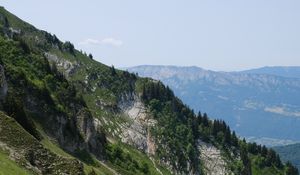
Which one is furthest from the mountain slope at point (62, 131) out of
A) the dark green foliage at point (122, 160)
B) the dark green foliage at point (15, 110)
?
the dark green foliage at point (15, 110)

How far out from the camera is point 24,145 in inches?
1594

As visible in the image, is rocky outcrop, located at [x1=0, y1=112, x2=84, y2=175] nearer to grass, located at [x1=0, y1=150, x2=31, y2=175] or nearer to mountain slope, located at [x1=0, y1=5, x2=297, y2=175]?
mountain slope, located at [x1=0, y1=5, x2=297, y2=175]

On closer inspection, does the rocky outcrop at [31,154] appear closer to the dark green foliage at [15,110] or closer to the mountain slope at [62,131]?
the mountain slope at [62,131]

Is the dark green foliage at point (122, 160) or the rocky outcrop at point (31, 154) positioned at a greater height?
the rocky outcrop at point (31, 154)

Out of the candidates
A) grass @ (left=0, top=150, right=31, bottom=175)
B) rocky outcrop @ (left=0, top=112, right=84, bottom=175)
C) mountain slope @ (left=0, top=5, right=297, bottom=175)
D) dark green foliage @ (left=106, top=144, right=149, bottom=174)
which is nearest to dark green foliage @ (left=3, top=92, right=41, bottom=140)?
mountain slope @ (left=0, top=5, right=297, bottom=175)

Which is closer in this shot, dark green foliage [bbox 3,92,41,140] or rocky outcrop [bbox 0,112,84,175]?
rocky outcrop [bbox 0,112,84,175]

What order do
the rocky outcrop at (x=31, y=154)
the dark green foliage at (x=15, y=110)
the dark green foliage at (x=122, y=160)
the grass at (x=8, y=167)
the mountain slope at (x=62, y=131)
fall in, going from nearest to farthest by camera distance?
1. the grass at (x=8, y=167)
2. the rocky outcrop at (x=31, y=154)
3. the mountain slope at (x=62, y=131)
4. the dark green foliage at (x=15, y=110)
5. the dark green foliage at (x=122, y=160)

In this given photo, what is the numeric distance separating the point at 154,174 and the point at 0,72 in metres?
98.1

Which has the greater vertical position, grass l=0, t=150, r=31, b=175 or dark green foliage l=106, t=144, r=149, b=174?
grass l=0, t=150, r=31, b=175

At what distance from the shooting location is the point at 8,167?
3488 centimetres

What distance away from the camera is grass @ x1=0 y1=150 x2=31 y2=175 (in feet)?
110

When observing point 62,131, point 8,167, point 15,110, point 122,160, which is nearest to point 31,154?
point 8,167

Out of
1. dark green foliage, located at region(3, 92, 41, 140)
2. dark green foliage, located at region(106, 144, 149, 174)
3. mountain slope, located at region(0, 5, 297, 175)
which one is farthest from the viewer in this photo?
dark green foliage, located at region(106, 144, 149, 174)

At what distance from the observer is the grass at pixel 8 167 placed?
33.6 meters
